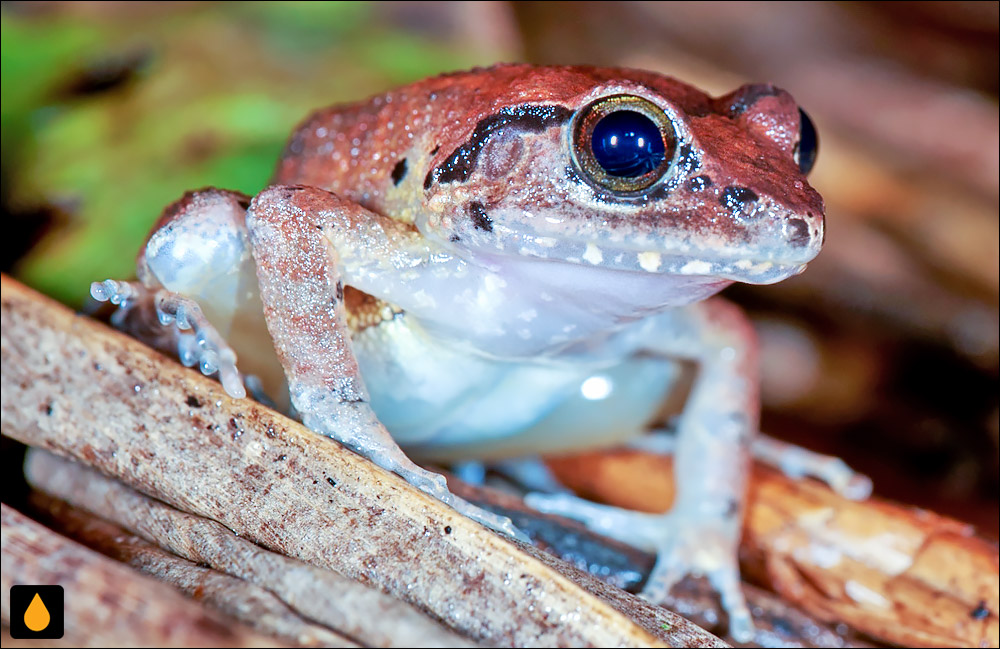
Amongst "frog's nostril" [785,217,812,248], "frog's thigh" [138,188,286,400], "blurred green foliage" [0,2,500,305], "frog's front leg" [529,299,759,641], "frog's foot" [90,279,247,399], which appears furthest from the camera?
"blurred green foliage" [0,2,500,305]

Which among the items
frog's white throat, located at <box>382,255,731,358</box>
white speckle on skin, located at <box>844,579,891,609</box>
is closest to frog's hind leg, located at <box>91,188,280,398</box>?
frog's white throat, located at <box>382,255,731,358</box>

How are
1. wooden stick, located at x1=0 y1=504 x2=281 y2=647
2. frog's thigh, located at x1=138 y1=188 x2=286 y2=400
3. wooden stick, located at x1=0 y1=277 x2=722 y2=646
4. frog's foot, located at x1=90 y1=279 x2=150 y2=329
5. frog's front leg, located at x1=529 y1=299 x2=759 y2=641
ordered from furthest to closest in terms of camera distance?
frog's front leg, located at x1=529 y1=299 x2=759 y2=641, frog's thigh, located at x1=138 y1=188 x2=286 y2=400, frog's foot, located at x1=90 y1=279 x2=150 y2=329, wooden stick, located at x1=0 y1=277 x2=722 y2=646, wooden stick, located at x1=0 y1=504 x2=281 y2=647

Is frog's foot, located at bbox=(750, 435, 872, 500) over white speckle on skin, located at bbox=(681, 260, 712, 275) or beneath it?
beneath

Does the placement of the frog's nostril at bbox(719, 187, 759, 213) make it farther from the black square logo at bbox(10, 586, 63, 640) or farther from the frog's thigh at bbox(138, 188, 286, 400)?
the black square logo at bbox(10, 586, 63, 640)

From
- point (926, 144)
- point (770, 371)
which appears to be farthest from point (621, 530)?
point (926, 144)

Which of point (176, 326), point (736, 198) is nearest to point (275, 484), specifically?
point (176, 326)

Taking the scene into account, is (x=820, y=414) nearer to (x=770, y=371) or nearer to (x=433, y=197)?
(x=770, y=371)
